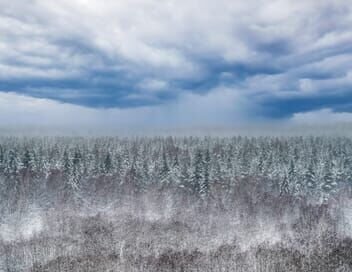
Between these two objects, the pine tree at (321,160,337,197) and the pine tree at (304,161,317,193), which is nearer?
the pine tree at (321,160,337,197)

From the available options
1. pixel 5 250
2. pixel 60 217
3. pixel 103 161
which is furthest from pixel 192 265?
pixel 103 161

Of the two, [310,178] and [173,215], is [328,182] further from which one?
[173,215]

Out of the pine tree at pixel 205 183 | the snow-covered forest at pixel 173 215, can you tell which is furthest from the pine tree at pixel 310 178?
the pine tree at pixel 205 183

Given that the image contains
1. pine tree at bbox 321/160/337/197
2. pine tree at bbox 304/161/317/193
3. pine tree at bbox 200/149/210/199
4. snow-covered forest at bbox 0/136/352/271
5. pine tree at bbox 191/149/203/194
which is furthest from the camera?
pine tree at bbox 304/161/317/193

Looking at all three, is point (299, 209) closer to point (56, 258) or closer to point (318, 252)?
point (318, 252)

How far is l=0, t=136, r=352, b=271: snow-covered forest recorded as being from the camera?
30016 millimetres

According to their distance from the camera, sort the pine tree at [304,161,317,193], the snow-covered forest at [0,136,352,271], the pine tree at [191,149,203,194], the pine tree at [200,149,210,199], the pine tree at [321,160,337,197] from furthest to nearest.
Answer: the pine tree at [304,161,317,193] < the pine tree at [321,160,337,197] < the pine tree at [191,149,203,194] < the pine tree at [200,149,210,199] < the snow-covered forest at [0,136,352,271]

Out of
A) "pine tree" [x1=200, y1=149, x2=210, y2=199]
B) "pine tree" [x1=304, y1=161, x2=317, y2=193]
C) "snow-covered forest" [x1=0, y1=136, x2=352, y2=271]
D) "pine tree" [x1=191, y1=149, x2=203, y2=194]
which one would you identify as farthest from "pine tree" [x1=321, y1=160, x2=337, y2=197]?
"pine tree" [x1=191, y1=149, x2=203, y2=194]

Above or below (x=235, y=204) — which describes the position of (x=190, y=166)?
above

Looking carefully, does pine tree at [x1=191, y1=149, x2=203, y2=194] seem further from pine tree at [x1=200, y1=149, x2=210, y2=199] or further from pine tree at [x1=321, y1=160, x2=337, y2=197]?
pine tree at [x1=321, y1=160, x2=337, y2=197]

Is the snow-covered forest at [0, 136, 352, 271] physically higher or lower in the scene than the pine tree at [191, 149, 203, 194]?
lower

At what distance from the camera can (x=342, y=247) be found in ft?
107

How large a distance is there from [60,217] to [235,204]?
2901 centimetres

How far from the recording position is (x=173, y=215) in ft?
177
